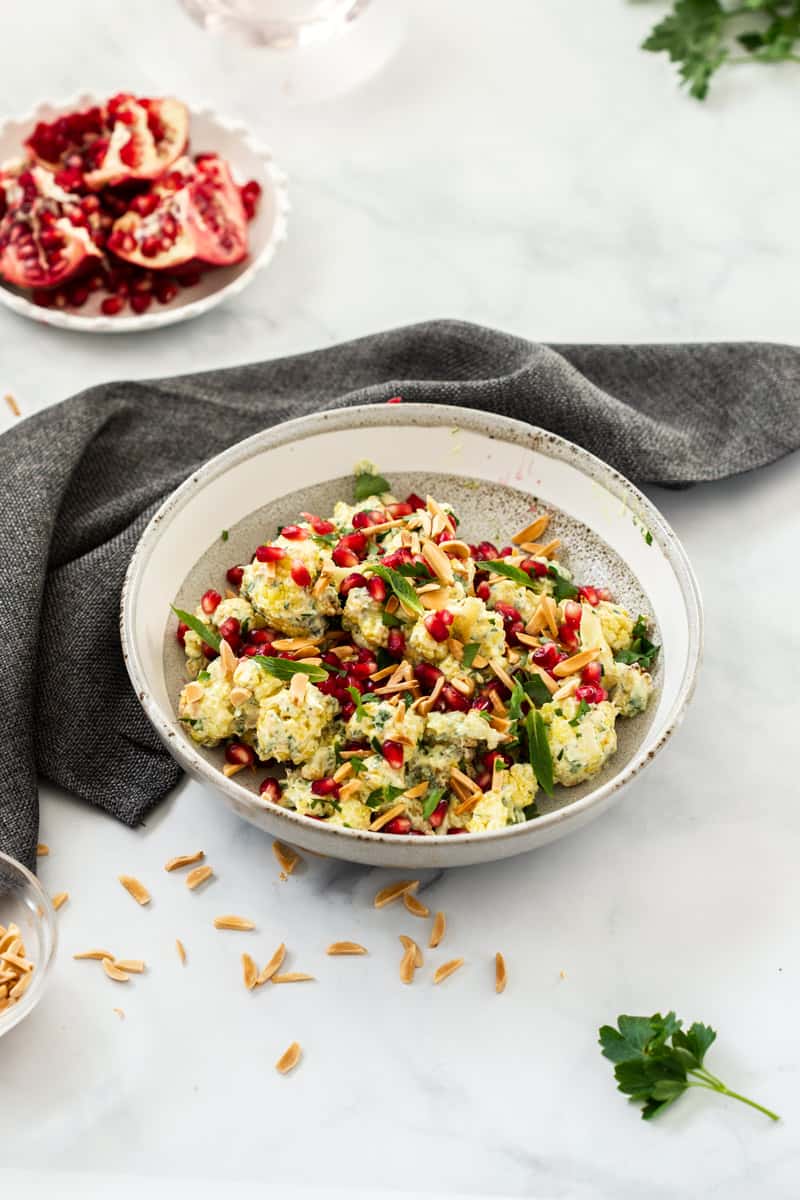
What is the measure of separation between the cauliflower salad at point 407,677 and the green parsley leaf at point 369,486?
0.54 ft

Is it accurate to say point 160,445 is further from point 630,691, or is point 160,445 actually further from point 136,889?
point 630,691

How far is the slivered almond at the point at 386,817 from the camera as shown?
7.39 ft

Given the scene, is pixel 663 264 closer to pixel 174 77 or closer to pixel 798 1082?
pixel 174 77

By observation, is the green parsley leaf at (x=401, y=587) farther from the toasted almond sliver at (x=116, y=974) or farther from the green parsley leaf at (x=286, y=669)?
the toasted almond sliver at (x=116, y=974)

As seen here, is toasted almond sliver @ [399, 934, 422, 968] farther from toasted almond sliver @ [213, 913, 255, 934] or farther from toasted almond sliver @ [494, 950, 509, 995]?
toasted almond sliver @ [213, 913, 255, 934]

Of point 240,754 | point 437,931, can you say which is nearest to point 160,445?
point 240,754

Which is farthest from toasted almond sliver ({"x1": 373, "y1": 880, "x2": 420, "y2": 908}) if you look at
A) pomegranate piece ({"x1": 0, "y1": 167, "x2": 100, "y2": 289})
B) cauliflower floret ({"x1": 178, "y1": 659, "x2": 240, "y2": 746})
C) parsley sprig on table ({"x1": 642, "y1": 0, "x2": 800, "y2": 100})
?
parsley sprig on table ({"x1": 642, "y1": 0, "x2": 800, "y2": 100})

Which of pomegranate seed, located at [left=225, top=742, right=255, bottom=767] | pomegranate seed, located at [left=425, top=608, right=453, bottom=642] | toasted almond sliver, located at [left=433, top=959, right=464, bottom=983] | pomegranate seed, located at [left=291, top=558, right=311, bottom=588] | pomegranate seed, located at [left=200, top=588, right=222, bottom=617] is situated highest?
pomegranate seed, located at [left=291, top=558, right=311, bottom=588]

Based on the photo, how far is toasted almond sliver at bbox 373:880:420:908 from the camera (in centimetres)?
240

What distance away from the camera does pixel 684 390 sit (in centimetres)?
307

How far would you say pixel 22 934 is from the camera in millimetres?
2258

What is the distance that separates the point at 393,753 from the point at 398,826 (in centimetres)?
12

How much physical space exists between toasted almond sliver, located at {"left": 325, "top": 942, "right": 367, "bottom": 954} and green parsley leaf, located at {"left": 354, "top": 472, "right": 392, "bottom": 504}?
0.86 meters

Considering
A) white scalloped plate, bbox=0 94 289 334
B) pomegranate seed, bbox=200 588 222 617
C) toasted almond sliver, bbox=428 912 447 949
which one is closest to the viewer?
toasted almond sliver, bbox=428 912 447 949
